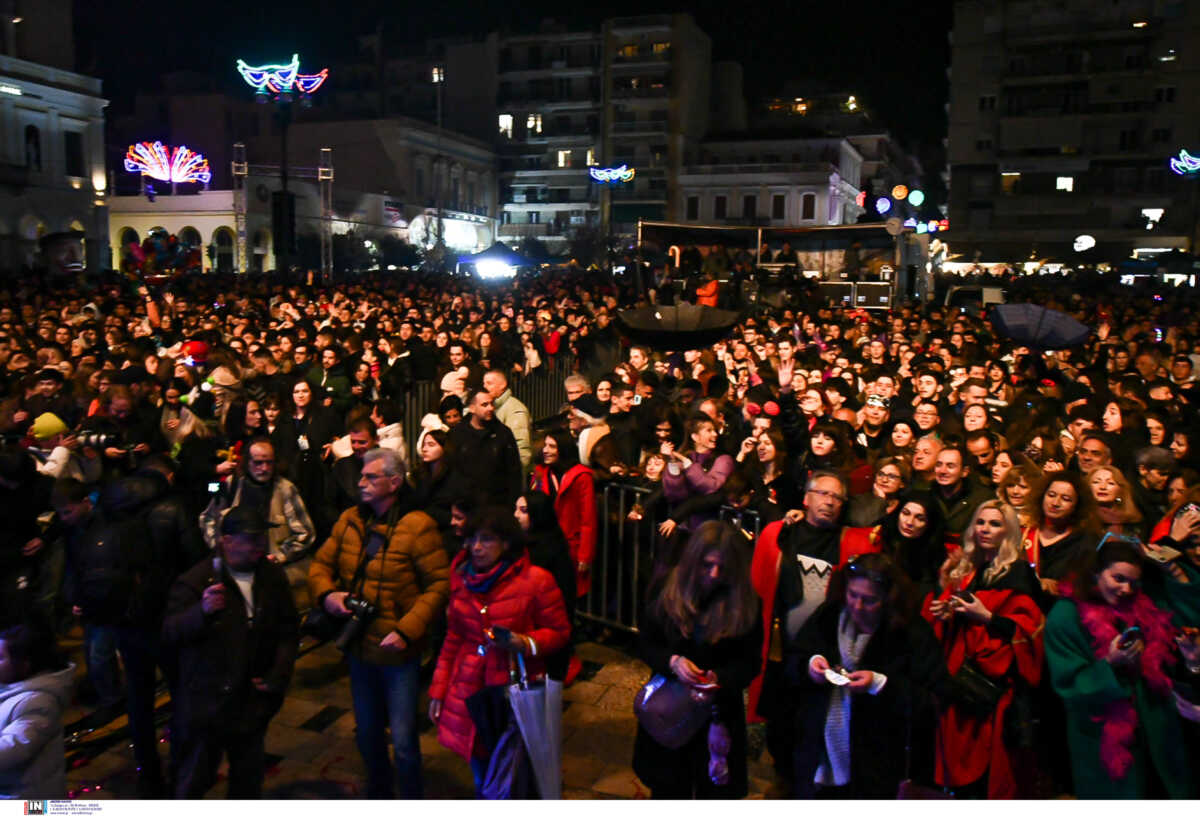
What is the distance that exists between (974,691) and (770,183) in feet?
185

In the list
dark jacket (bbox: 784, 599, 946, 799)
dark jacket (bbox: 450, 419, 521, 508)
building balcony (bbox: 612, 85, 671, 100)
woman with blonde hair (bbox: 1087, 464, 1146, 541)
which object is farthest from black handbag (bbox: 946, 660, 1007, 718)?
building balcony (bbox: 612, 85, 671, 100)

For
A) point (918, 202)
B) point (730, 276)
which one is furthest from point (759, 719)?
point (918, 202)

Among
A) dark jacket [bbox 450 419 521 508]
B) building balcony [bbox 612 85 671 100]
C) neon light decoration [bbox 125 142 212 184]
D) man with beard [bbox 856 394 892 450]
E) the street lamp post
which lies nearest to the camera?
dark jacket [bbox 450 419 521 508]

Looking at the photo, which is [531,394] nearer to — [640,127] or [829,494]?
[829,494]

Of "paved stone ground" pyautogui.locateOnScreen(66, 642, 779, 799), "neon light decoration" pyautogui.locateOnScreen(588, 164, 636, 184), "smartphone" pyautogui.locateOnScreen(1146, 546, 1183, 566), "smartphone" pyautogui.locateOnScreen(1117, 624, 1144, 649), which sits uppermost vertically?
"neon light decoration" pyautogui.locateOnScreen(588, 164, 636, 184)

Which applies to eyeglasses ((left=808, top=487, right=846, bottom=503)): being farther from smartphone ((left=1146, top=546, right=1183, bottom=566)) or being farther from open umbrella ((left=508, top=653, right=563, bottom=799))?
open umbrella ((left=508, top=653, right=563, bottom=799))

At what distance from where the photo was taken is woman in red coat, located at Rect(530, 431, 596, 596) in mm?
5754

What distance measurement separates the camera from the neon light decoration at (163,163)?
41281 mm

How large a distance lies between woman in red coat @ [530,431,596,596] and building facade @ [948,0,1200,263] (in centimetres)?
4602

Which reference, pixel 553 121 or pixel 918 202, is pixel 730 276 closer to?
pixel 918 202

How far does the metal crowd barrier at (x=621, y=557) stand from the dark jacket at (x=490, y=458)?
66cm

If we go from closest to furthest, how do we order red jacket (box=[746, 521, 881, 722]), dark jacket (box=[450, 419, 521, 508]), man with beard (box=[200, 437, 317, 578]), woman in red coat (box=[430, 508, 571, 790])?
woman in red coat (box=[430, 508, 571, 790]), red jacket (box=[746, 521, 881, 722]), man with beard (box=[200, 437, 317, 578]), dark jacket (box=[450, 419, 521, 508])

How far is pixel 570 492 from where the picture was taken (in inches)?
227

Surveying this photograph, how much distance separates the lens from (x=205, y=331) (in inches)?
481
